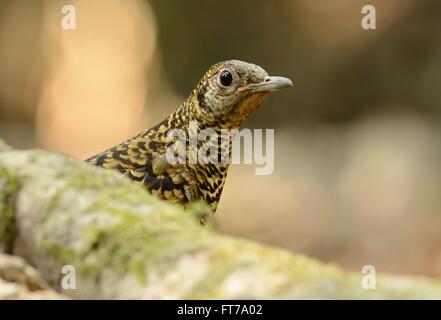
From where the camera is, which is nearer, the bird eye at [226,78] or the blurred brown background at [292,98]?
the bird eye at [226,78]

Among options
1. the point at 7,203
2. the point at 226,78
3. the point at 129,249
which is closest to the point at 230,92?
the point at 226,78

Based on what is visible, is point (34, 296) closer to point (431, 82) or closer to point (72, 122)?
point (431, 82)

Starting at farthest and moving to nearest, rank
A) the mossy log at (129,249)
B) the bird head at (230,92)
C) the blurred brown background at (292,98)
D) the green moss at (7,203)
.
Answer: the blurred brown background at (292,98), the bird head at (230,92), the green moss at (7,203), the mossy log at (129,249)

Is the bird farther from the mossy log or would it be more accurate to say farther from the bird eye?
the mossy log

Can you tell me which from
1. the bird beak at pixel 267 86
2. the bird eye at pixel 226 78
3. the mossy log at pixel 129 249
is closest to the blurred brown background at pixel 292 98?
the bird beak at pixel 267 86

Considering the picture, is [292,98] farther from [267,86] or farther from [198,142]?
[198,142]

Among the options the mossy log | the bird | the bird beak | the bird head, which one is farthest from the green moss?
the bird beak

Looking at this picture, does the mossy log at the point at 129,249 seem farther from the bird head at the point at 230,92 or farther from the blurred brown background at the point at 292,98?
the blurred brown background at the point at 292,98
